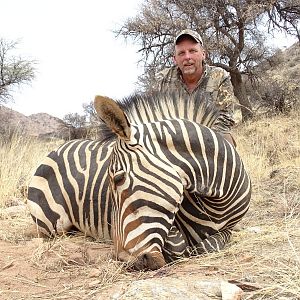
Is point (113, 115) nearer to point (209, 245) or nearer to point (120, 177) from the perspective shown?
point (120, 177)

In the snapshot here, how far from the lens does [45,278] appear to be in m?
2.66

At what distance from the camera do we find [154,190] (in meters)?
2.57

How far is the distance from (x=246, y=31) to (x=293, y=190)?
40.4 feet

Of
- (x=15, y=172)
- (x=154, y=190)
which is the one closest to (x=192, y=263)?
(x=154, y=190)

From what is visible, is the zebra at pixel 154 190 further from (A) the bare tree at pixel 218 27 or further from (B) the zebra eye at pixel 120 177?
(A) the bare tree at pixel 218 27

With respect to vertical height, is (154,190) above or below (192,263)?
above

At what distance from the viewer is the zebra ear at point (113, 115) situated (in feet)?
8.55

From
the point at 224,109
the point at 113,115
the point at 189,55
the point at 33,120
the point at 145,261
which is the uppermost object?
the point at 33,120

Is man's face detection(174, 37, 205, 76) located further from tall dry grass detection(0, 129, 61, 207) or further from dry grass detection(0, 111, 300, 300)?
tall dry grass detection(0, 129, 61, 207)

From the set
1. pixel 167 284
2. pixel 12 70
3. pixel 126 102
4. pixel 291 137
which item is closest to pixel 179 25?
pixel 291 137

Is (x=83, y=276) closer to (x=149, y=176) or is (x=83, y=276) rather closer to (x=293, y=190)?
(x=149, y=176)

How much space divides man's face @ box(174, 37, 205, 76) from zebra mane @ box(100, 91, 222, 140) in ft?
5.02

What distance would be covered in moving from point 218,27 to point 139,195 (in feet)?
47.9

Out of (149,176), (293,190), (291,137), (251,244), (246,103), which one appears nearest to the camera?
(149,176)
